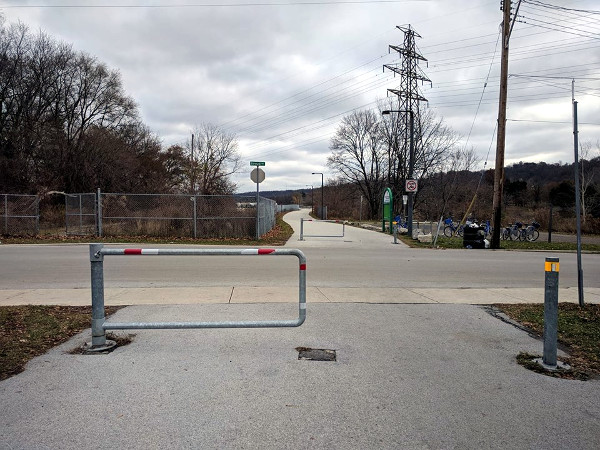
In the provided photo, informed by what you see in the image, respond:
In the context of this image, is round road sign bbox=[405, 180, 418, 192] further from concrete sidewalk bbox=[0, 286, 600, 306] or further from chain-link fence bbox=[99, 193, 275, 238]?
concrete sidewalk bbox=[0, 286, 600, 306]

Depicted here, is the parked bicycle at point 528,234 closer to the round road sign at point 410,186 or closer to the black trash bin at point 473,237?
the black trash bin at point 473,237

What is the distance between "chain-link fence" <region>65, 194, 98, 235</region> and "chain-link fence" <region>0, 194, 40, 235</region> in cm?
137

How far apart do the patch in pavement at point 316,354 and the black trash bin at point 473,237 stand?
52.5 feet

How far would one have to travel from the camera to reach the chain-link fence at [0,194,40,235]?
1994cm

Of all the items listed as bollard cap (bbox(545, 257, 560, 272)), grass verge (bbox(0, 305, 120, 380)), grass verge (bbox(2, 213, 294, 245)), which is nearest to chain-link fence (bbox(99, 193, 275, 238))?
grass verge (bbox(2, 213, 294, 245))

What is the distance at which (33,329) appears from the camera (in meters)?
5.26

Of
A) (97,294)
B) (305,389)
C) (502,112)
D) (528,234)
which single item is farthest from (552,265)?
(528,234)

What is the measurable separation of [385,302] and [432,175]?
47.7 metres

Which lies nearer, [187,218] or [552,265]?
[552,265]

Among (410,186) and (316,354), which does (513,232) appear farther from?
(316,354)

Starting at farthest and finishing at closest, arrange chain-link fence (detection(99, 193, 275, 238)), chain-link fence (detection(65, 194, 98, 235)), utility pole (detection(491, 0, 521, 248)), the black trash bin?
chain-link fence (detection(65, 194, 98, 235)), chain-link fence (detection(99, 193, 275, 238)), the black trash bin, utility pole (detection(491, 0, 521, 248))

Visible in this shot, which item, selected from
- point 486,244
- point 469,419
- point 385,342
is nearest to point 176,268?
point 385,342

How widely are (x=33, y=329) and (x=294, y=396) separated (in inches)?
145

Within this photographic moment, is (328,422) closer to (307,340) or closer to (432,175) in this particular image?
(307,340)
